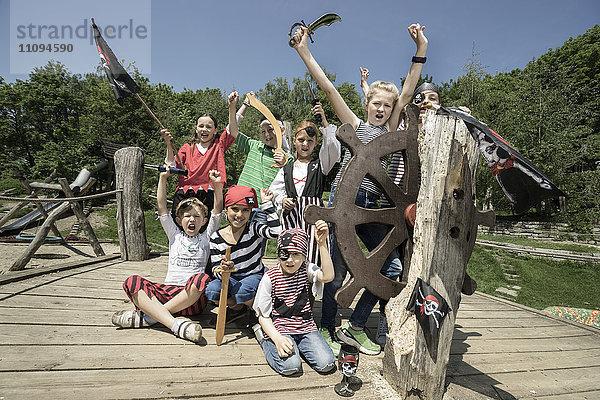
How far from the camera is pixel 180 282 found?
104 inches

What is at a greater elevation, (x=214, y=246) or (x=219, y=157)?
(x=219, y=157)

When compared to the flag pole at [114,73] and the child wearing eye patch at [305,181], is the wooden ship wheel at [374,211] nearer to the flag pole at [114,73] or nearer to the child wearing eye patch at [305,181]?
the child wearing eye patch at [305,181]

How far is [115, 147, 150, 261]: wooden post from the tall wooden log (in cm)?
408

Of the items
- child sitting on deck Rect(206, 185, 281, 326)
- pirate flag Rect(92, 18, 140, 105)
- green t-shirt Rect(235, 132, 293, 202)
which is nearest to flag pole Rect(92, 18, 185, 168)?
pirate flag Rect(92, 18, 140, 105)

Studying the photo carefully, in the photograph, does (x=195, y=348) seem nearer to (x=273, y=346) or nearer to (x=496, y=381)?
(x=273, y=346)

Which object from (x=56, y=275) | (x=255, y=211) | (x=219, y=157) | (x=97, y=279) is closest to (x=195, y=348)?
(x=255, y=211)

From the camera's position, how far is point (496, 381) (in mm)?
2158

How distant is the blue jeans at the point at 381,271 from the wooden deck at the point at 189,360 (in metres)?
0.31

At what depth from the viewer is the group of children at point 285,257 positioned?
2229 millimetres

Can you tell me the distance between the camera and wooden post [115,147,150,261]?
4.65 m

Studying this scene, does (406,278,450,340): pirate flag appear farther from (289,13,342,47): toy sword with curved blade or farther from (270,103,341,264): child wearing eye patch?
(289,13,342,47): toy sword with curved blade

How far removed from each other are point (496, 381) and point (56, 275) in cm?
421

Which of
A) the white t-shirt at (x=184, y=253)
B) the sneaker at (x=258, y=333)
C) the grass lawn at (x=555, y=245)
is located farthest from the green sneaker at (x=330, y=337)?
the grass lawn at (x=555, y=245)

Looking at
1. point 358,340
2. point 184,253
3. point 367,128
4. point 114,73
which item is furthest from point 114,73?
point 358,340
